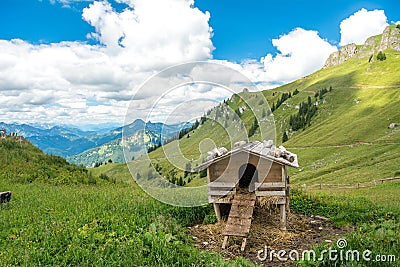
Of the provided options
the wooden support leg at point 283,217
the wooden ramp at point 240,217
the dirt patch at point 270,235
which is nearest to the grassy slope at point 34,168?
the dirt patch at point 270,235

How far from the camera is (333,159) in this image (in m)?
86.2

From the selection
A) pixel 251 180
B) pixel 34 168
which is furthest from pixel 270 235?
pixel 34 168

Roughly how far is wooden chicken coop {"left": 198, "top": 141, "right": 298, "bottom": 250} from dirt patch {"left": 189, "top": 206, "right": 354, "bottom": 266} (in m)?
0.54

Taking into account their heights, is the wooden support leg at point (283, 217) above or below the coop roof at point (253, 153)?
below

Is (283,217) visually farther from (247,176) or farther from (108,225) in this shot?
(108,225)

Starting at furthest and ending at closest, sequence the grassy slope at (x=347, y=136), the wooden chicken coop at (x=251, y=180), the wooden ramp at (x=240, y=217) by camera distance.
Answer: the grassy slope at (x=347, y=136) < the wooden chicken coop at (x=251, y=180) < the wooden ramp at (x=240, y=217)

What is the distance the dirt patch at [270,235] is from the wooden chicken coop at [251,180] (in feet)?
1.76

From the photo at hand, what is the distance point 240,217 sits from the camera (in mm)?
11055

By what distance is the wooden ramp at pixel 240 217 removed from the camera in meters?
10.4

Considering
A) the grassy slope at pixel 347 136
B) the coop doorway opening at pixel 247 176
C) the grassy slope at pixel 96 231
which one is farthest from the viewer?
the grassy slope at pixel 347 136

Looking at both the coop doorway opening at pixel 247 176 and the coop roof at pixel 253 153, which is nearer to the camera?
the coop roof at pixel 253 153

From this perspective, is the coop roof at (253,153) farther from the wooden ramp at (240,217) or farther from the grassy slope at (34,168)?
the grassy slope at (34,168)

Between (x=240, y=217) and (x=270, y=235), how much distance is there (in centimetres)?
146

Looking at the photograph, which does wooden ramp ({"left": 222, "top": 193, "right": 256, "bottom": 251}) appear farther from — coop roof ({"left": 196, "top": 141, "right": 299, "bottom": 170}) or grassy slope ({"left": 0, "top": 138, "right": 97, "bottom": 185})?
grassy slope ({"left": 0, "top": 138, "right": 97, "bottom": 185})
